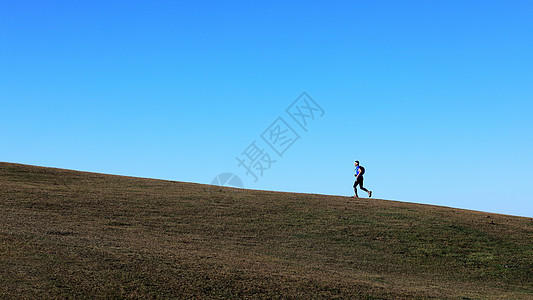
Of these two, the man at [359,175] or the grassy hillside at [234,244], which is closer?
the grassy hillside at [234,244]

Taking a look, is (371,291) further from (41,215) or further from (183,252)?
(41,215)

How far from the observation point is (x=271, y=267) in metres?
14.7

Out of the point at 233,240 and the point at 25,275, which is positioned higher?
the point at 233,240

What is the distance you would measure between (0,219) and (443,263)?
16.9 m

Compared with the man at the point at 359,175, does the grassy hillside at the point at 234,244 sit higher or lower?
lower

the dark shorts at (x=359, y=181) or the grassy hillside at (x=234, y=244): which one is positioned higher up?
the dark shorts at (x=359, y=181)

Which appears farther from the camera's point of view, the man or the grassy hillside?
the man

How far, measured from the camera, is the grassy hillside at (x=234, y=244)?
39.0 feet

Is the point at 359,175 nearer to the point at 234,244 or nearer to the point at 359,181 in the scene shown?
the point at 359,181

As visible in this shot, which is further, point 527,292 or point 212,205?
point 212,205

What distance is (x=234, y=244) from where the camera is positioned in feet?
60.4

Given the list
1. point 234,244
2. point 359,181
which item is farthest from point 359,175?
point 234,244

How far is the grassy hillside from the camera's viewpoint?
11898mm

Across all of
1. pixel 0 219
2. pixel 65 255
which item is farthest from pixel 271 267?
pixel 0 219
